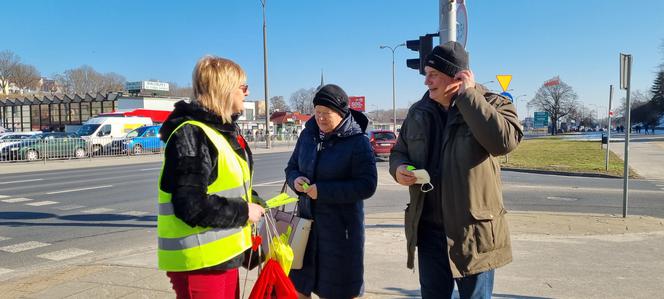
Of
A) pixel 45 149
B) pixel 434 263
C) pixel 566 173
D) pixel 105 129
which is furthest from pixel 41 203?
pixel 105 129

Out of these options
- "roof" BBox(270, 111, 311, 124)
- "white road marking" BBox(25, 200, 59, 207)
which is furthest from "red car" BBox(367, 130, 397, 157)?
"roof" BBox(270, 111, 311, 124)

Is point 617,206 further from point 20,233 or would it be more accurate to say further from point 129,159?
point 129,159

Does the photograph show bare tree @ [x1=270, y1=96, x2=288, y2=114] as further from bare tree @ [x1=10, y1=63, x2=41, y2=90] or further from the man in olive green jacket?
the man in olive green jacket

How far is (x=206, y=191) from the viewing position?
81.9 inches

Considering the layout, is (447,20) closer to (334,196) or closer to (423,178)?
(334,196)

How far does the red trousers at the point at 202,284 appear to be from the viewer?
217 centimetres

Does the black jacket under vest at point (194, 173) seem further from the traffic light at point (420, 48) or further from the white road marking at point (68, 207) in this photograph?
the white road marking at point (68, 207)

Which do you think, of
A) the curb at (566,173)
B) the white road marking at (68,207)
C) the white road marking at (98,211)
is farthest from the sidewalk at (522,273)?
the curb at (566,173)

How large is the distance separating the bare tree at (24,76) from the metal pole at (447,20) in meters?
87.0

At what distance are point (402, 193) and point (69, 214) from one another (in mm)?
7169

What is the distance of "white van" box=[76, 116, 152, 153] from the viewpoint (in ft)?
82.3

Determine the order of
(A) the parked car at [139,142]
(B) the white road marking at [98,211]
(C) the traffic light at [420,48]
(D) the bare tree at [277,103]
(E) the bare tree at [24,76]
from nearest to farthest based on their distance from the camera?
(C) the traffic light at [420,48], (B) the white road marking at [98,211], (A) the parked car at [139,142], (E) the bare tree at [24,76], (D) the bare tree at [277,103]

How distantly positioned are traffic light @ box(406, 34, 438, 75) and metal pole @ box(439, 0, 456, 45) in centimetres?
41

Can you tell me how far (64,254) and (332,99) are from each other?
15.8 feet
